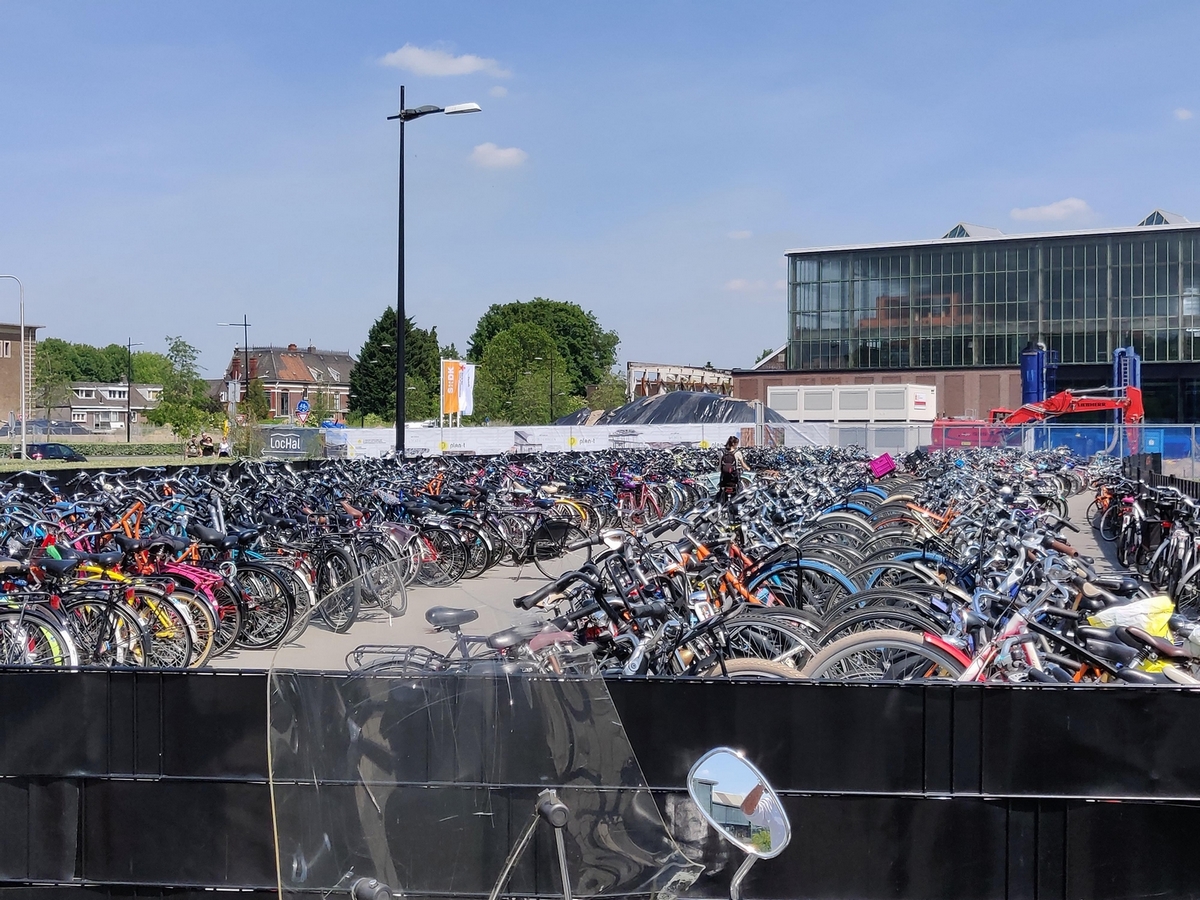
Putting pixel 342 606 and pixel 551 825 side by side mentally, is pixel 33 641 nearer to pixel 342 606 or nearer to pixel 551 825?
pixel 342 606

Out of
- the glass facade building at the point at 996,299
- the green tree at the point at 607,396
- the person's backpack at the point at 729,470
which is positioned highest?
the glass facade building at the point at 996,299

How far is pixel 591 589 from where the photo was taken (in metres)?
5.70

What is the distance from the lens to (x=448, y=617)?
2.78m

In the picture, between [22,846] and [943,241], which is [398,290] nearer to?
[22,846]

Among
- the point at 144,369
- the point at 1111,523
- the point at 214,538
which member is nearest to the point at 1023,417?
the point at 1111,523

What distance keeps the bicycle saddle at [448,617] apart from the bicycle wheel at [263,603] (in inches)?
225

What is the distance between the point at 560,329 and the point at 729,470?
71.1m

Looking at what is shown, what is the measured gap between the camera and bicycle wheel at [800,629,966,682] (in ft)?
15.7

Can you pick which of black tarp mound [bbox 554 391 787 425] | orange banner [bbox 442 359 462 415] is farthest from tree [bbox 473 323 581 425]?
orange banner [bbox 442 359 462 415]

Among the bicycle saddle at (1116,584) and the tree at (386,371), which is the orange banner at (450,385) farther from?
the tree at (386,371)

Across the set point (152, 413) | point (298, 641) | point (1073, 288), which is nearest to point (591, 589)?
point (298, 641)

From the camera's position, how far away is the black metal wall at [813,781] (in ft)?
11.7

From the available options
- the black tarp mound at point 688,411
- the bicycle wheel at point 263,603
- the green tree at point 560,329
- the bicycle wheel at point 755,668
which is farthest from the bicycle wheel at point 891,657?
the green tree at point 560,329

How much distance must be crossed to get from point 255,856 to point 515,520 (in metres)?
8.78
